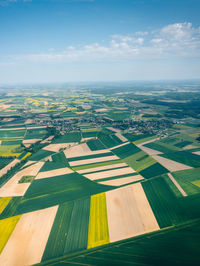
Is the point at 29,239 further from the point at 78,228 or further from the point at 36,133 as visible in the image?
the point at 36,133

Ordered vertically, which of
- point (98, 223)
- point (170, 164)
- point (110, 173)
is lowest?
point (98, 223)

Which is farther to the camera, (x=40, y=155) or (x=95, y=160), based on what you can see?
(x=40, y=155)

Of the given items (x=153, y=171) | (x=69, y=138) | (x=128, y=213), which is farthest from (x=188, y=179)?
(x=69, y=138)

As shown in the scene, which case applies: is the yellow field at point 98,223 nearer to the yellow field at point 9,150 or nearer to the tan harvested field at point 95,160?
the tan harvested field at point 95,160

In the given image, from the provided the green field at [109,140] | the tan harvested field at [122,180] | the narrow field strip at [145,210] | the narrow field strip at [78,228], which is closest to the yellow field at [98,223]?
the narrow field strip at [78,228]

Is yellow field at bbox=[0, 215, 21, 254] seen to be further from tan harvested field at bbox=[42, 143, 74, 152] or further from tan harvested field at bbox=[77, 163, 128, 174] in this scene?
tan harvested field at bbox=[42, 143, 74, 152]

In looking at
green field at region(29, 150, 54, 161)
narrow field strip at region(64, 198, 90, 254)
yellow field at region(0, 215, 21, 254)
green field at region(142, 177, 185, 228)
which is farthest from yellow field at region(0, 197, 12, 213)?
green field at region(142, 177, 185, 228)
